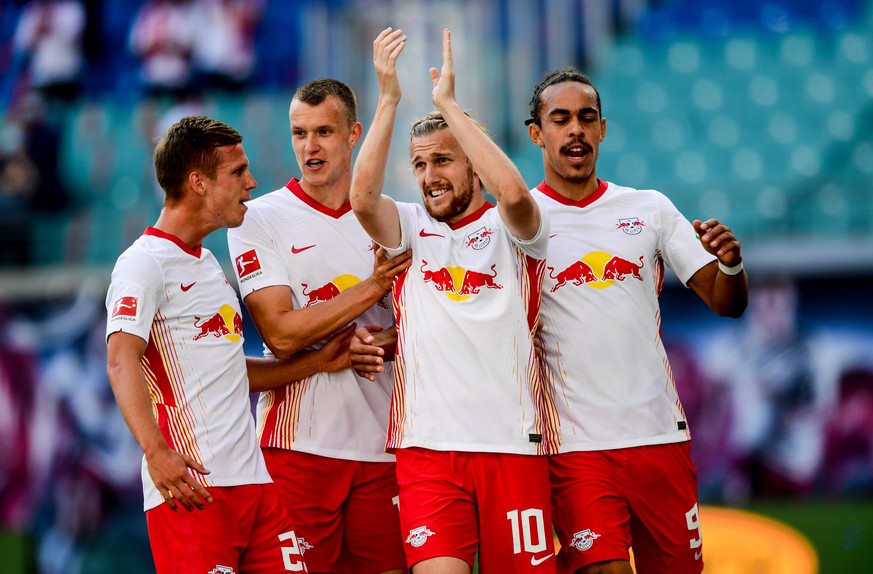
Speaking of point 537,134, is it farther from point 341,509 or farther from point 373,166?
point 341,509

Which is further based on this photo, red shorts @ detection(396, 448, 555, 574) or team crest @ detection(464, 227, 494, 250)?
team crest @ detection(464, 227, 494, 250)

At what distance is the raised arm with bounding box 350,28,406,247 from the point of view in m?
4.86

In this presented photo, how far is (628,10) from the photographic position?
14727 mm

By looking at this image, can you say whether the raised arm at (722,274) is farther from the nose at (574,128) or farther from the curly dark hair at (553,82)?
the curly dark hair at (553,82)

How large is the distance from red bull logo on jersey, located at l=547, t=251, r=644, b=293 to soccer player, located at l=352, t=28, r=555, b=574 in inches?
10.0

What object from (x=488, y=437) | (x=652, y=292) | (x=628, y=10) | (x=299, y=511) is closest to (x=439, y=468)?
(x=488, y=437)

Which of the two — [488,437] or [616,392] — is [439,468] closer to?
[488,437]

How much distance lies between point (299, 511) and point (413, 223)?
1405 millimetres

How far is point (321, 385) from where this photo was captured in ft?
18.3

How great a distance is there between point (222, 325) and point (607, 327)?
1656 mm

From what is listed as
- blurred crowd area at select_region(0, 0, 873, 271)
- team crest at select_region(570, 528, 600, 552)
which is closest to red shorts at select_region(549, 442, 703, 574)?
team crest at select_region(570, 528, 600, 552)

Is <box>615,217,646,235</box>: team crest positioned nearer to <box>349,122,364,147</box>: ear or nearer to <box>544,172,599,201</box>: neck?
<box>544,172,599,201</box>: neck

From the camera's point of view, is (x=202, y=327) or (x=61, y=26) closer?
(x=202, y=327)

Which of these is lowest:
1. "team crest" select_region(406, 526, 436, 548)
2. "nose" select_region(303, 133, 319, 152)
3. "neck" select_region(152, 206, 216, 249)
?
"team crest" select_region(406, 526, 436, 548)
